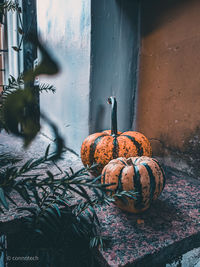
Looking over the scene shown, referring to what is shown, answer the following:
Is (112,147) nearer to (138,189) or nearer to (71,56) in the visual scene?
(138,189)

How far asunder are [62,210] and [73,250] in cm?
18

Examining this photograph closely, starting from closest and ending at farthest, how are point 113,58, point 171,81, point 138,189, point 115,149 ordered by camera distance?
point 138,189
point 115,149
point 171,81
point 113,58

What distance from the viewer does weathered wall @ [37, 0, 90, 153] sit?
4.88ft

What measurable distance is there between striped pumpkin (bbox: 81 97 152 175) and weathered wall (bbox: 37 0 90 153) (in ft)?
0.85

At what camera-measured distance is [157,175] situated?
88cm

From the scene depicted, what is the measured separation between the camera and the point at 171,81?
143cm

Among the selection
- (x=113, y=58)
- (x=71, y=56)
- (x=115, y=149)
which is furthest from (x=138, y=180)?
(x=71, y=56)

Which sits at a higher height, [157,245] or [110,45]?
[110,45]

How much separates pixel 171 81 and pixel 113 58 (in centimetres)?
47

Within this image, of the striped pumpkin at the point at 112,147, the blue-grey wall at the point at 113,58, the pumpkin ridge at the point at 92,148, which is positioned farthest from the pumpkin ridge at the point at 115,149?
the blue-grey wall at the point at 113,58

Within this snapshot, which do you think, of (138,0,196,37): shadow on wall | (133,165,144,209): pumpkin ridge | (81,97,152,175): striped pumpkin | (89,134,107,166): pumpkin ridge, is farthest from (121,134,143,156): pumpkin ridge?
(138,0,196,37): shadow on wall


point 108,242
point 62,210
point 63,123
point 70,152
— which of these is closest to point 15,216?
point 62,210

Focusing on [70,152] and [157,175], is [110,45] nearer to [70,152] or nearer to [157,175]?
[70,152]

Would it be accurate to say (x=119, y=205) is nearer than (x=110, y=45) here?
Yes
